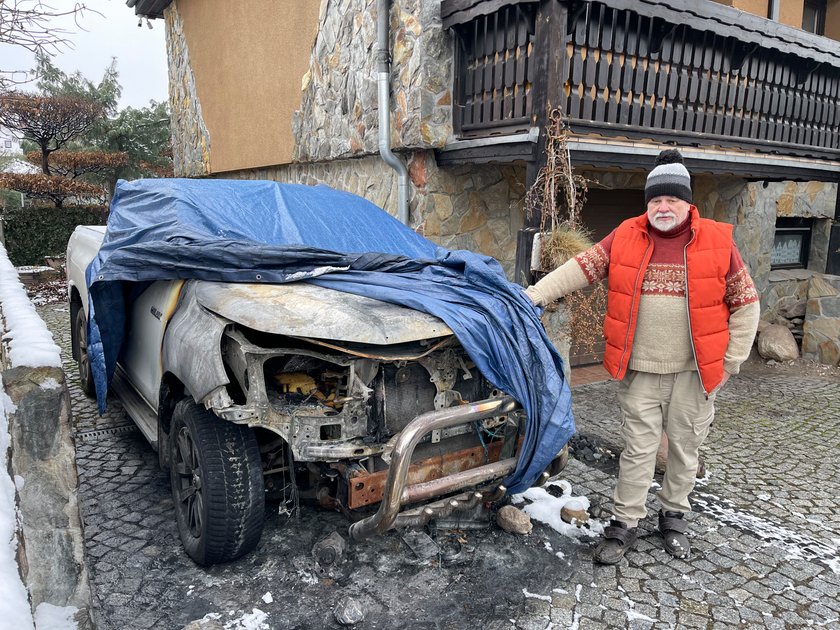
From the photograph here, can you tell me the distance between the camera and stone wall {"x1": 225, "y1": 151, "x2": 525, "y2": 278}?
6.58 m

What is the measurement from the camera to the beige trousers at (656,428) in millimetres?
3328

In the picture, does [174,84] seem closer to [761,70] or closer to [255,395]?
[761,70]

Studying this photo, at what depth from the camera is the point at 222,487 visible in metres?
2.88

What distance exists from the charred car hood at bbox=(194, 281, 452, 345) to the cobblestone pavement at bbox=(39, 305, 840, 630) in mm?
1294

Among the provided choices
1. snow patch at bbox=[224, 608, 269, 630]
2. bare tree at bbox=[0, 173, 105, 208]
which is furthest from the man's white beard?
bare tree at bbox=[0, 173, 105, 208]

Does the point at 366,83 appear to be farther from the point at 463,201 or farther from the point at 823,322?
the point at 823,322

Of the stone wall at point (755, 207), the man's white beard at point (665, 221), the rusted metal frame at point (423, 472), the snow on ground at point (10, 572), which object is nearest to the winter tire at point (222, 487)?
the rusted metal frame at point (423, 472)

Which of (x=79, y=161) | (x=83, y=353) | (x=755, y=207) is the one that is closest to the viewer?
(x=83, y=353)

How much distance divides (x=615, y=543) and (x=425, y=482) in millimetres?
1230

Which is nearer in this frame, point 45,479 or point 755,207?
point 45,479

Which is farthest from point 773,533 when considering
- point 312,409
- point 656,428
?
point 312,409

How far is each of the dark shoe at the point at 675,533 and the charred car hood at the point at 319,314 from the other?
1804mm

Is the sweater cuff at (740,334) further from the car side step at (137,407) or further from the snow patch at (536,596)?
the car side step at (137,407)

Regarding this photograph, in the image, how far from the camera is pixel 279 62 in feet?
31.2
